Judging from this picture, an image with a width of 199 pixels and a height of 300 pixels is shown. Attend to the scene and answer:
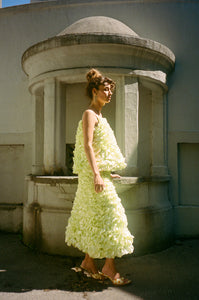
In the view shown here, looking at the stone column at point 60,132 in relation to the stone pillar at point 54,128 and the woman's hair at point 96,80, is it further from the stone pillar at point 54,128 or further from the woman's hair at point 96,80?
the woman's hair at point 96,80

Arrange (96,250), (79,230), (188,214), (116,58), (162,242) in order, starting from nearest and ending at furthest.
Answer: (96,250) < (79,230) < (116,58) < (162,242) < (188,214)

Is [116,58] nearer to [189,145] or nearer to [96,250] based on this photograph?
[189,145]

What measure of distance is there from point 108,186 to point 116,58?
1990 mm

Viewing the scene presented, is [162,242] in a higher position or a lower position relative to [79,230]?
lower

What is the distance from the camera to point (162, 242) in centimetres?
454

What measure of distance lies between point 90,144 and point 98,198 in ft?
1.74

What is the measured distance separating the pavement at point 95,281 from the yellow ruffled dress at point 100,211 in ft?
1.30

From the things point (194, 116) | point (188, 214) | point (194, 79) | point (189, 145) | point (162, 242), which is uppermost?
point (194, 79)

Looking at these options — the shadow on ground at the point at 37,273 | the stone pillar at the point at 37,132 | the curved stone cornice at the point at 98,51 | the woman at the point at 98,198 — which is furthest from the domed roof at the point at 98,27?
the shadow on ground at the point at 37,273

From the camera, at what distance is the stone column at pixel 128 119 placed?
14.2ft

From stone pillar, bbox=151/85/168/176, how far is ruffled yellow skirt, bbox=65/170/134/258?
196 cm

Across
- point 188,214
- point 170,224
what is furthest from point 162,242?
point 188,214

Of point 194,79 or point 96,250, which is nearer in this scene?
point 96,250

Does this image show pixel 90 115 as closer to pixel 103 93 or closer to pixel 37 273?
pixel 103 93
